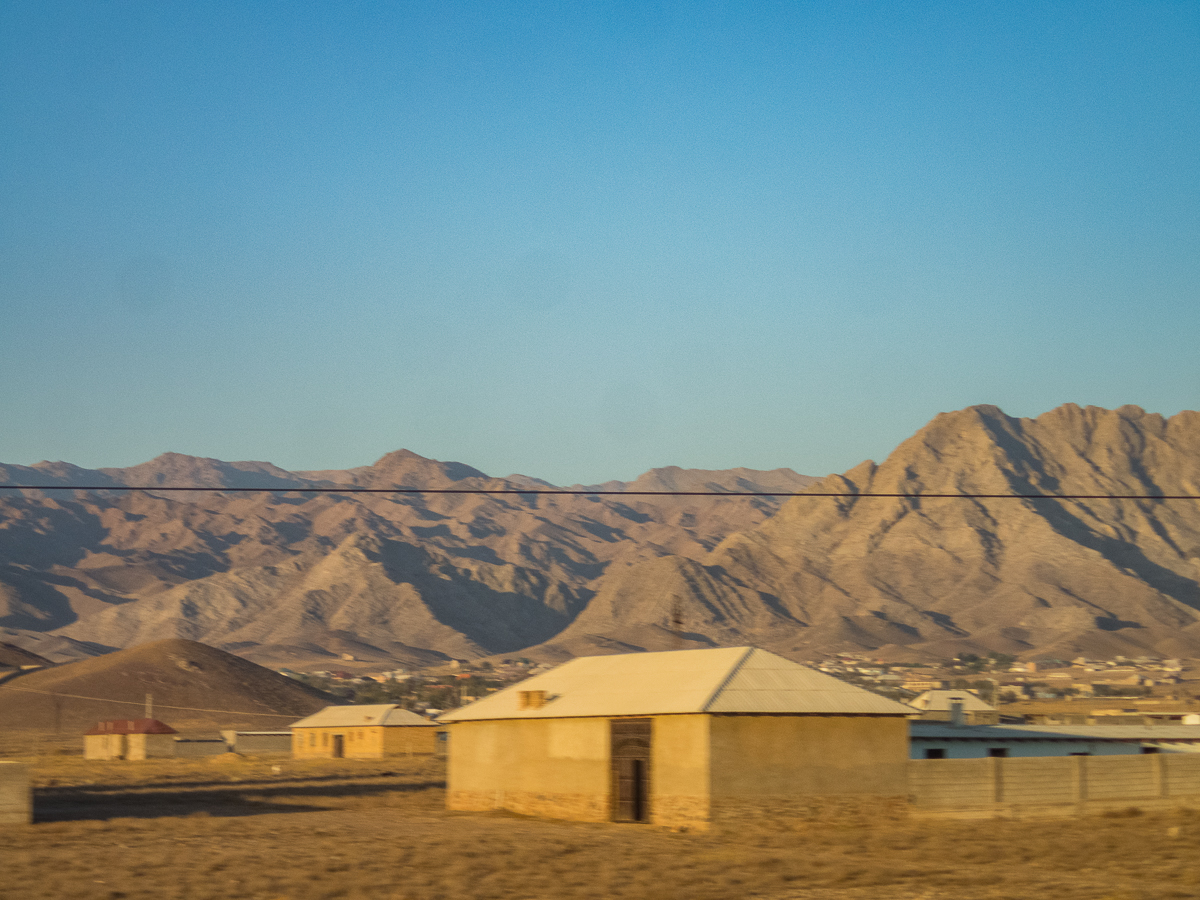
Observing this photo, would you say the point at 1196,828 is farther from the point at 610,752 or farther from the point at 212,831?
the point at 212,831

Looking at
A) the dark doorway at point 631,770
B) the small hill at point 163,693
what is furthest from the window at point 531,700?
the small hill at point 163,693

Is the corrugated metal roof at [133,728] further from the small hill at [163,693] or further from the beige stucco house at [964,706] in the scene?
the beige stucco house at [964,706]

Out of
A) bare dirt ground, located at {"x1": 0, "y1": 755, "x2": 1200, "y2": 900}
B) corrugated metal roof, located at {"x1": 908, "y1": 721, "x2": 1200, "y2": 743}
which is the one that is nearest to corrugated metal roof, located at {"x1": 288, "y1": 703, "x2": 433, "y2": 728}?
corrugated metal roof, located at {"x1": 908, "y1": 721, "x2": 1200, "y2": 743}

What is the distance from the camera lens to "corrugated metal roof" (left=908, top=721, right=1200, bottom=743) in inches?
1677

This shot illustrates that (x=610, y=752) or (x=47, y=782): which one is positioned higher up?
(x=610, y=752)

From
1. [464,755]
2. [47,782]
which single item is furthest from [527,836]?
[47,782]

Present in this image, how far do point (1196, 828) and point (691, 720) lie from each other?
11.2 m

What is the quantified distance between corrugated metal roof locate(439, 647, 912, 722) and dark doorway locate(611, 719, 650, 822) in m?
0.43

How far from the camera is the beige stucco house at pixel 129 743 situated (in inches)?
3332

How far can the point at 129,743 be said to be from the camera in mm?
85312

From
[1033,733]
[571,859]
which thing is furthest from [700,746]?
[1033,733]

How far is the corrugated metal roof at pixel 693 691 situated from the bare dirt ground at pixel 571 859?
107 inches

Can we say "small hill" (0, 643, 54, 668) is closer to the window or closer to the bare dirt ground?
the bare dirt ground

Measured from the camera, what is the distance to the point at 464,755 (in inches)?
1508
